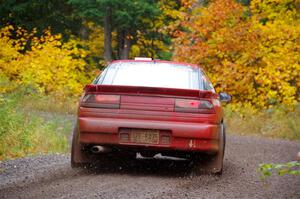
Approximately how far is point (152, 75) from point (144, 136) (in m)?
1.09

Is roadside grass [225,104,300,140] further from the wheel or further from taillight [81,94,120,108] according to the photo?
taillight [81,94,120,108]

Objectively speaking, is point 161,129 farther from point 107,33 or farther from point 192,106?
point 107,33

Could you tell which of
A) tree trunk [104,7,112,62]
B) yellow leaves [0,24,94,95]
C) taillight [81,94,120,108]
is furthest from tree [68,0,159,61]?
taillight [81,94,120,108]

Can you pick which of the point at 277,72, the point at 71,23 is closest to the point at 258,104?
the point at 277,72

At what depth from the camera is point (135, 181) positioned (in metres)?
8.29

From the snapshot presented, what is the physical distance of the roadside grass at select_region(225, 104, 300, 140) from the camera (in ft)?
60.6

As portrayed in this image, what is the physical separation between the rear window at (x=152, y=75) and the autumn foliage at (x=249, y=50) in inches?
432

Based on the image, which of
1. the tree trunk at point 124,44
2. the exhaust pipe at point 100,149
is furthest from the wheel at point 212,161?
the tree trunk at point 124,44

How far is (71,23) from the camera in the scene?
3503 cm

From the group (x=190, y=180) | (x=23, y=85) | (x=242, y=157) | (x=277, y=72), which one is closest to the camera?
(x=190, y=180)

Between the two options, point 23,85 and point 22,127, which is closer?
point 22,127

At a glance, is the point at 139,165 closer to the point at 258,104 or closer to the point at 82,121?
the point at 82,121

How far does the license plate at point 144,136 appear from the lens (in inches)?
341

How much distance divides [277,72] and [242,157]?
901 cm
